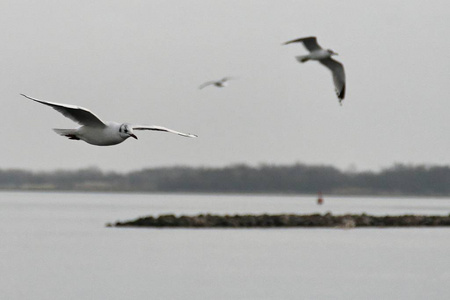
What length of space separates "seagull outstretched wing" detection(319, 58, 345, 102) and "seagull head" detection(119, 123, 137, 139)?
699 cm

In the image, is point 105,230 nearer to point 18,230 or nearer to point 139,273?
point 18,230

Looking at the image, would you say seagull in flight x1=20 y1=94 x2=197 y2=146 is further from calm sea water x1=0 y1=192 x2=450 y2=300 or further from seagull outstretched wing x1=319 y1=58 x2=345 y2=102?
calm sea water x1=0 y1=192 x2=450 y2=300

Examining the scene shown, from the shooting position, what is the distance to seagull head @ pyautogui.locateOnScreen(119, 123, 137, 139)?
5.41 meters

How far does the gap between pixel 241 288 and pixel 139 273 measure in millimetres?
8759

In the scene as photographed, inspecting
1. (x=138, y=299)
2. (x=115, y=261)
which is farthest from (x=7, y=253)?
(x=138, y=299)

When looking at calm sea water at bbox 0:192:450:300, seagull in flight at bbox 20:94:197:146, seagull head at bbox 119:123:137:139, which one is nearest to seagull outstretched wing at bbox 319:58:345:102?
seagull in flight at bbox 20:94:197:146

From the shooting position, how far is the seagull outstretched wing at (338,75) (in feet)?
40.7

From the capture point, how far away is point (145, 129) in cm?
586

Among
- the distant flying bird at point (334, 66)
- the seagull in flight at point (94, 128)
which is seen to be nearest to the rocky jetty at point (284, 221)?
the distant flying bird at point (334, 66)

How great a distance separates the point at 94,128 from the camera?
226 inches

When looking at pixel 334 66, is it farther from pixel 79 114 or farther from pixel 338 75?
pixel 79 114

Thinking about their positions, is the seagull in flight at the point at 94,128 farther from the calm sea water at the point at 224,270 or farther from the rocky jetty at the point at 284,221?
the rocky jetty at the point at 284,221

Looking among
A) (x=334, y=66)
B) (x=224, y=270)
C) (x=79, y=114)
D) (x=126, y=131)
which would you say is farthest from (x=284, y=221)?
(x=126, y=131)

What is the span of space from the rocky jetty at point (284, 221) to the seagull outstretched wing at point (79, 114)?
167ft
